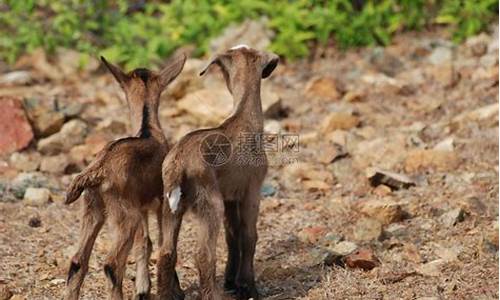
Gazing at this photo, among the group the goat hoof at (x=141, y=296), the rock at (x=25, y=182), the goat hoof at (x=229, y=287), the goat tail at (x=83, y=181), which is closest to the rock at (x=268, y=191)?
the rock at (x=25, y=182)

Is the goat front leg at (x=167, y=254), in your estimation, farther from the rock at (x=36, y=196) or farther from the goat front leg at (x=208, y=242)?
the rock at (x=36, y=196)

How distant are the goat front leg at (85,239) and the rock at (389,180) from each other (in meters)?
3.48

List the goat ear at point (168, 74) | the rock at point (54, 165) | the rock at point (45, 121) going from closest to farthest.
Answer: the goat ear at point (168, 74) → the rock at point (54, 165) → the rock at point (45, 121)

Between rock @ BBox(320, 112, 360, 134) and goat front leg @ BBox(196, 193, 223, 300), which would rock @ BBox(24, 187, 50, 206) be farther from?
rock @ BBox(320, 112, 360, 134)

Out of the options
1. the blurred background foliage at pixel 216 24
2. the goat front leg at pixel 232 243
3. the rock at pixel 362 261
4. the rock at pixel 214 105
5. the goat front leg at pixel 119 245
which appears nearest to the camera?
the goat front leg at pixel 119 245

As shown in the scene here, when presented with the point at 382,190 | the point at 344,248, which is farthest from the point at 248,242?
the point at 382,190

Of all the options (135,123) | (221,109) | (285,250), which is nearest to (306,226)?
(285,250)

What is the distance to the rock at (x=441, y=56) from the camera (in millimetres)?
12719

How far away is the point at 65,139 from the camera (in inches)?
416

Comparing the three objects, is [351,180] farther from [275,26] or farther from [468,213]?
[275,26]

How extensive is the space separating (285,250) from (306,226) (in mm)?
527

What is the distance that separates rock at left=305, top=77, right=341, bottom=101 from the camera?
1201 centimetres

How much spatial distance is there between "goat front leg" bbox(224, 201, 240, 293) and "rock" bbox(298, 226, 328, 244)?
3.72ft

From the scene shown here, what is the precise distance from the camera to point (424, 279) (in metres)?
7.28
